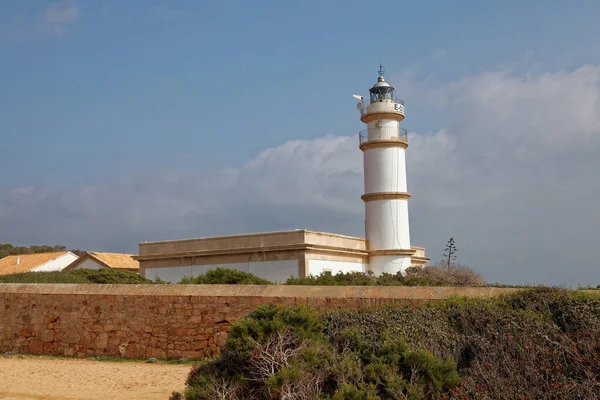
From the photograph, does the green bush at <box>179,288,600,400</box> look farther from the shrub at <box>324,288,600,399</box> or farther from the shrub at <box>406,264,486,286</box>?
the shrub at <box>406,264,486,286</box>

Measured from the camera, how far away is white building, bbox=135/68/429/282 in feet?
92.2

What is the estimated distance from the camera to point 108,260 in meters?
41.2

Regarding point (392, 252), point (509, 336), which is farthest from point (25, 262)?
point (509, 336)

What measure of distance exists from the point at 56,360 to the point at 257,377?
24.0 feet

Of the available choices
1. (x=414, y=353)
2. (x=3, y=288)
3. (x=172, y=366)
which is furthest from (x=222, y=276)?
(x=414, y=353)

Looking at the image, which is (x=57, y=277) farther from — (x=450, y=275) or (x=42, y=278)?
(x=450, y=275)

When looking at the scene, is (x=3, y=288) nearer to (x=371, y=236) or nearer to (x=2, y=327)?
(x=2, y=327)

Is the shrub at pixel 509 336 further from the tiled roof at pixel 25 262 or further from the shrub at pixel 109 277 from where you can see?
the tiled roof at pixel 25 262

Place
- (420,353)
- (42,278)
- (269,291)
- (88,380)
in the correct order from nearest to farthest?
1. (420,353)
2. (88,380)
3. (269,291)
4. (42,278)

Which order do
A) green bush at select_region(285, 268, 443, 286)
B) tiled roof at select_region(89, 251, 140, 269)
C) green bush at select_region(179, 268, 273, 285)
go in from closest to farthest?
green bush at select_region(285, 268, 443, 286) < green bush at select_region(179, 268, 273, 285) < tiled roof at select_region(89, 251, 140, 269)

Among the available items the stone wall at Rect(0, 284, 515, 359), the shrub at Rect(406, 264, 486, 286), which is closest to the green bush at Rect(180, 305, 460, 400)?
the stone wall at Rect(0, 284, 515, 359)

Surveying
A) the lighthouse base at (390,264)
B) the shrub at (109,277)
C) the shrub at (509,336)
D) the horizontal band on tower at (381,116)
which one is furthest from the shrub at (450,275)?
the shrub at (509,336)

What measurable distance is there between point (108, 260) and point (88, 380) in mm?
32962

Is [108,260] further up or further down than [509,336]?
further up
